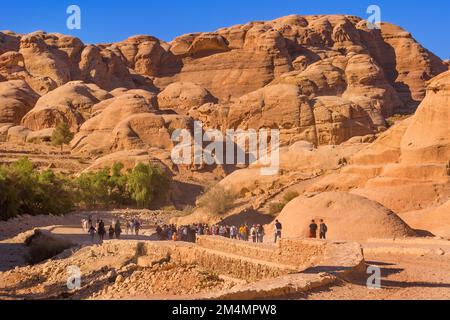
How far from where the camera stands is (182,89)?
81188mm

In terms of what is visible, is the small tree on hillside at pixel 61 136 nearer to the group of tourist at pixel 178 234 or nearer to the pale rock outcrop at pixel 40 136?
the pale rock outcrop at pixel 40 136

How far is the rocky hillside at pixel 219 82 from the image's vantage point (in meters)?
55.0

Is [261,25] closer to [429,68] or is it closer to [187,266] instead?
[429,68]

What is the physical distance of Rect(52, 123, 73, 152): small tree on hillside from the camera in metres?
58.8

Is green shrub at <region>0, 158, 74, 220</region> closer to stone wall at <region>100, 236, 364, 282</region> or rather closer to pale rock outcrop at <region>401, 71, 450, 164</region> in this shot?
stone wall at <region>100, 236, 364, 282</region>

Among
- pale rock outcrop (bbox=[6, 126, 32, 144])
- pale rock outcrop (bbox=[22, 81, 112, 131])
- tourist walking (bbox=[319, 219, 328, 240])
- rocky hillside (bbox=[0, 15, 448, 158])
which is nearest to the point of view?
tourist walking (bbox=[319, 219, 328, 240])

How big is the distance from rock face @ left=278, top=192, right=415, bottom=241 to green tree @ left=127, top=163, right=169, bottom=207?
19735 mm

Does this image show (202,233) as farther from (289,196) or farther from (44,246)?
(289,196)

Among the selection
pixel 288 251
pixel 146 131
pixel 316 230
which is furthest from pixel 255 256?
pixel 146 131

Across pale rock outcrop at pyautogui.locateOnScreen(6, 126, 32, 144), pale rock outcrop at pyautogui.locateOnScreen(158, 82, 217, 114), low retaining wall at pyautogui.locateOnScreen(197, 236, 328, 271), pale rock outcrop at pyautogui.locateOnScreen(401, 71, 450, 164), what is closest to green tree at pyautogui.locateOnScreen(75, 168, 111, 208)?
pale rock outcrop at pyautogui.locateOnScreen(6, 126, 32, 144)

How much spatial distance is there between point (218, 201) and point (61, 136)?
30.4 meters

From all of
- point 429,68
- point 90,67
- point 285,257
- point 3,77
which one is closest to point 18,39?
point 90,67
